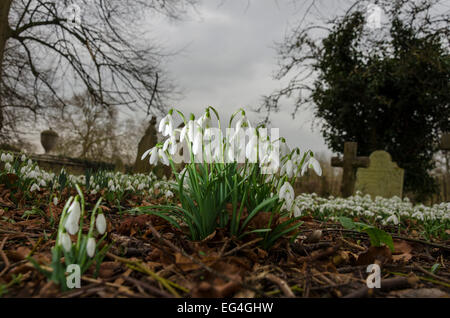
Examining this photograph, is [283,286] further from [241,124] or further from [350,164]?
[350,164]

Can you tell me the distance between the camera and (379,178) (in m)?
8.41

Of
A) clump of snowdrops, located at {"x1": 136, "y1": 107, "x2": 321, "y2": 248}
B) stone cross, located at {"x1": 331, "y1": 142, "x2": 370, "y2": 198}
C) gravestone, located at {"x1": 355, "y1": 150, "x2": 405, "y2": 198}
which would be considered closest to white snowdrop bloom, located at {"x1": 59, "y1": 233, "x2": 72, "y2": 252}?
clump of snowdrops, located at {"x1": 136, "y1": 107, "x2": 321, "y2": 248}

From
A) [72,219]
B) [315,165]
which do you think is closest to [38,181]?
[72,219]

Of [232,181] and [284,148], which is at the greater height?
[284,148]

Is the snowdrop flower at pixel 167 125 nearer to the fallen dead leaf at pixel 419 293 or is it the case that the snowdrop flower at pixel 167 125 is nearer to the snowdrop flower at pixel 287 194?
the snowdrop flower at pixel 287 194

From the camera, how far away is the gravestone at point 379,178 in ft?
27.5

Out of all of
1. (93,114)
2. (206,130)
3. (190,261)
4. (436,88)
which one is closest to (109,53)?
(206,130)

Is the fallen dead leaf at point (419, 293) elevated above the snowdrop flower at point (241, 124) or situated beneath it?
situated beneath

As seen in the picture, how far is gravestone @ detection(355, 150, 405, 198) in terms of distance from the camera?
27.5 ft

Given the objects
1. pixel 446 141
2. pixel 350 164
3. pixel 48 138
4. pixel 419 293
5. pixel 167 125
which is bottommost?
pixel 419 293

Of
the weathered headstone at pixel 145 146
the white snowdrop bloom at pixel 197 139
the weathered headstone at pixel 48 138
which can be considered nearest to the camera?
the white snowdrop bloom at pixel 197 139

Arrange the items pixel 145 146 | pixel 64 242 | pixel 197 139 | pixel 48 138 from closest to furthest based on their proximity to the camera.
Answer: pixel 64 242 → pixel 197 139 → pixel 145 146 → pixel 48 138

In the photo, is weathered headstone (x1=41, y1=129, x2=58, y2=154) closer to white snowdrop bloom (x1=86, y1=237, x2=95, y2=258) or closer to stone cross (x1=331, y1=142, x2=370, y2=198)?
stone cross (x1=331, y1=142, x2=370, y2=198)

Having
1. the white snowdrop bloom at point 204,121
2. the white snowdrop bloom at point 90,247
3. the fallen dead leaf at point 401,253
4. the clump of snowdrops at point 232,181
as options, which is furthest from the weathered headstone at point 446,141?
the white snowdrop bloom at point 90,247
